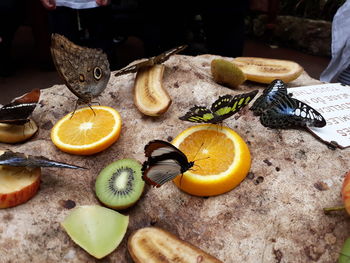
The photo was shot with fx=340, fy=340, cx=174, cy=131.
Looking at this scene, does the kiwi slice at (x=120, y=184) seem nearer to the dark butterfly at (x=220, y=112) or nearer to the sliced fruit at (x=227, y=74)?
the dark butterfly at (x=220, y=112)

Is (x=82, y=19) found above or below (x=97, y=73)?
below

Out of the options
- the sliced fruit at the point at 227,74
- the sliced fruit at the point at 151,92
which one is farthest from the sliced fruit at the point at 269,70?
the sliced fruit at the point at 151,92

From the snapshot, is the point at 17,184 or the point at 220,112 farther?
the point at 220,112

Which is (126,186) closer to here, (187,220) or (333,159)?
(187,220)

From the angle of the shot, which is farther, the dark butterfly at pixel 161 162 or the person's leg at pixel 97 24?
the person's leg at pixel 97 24

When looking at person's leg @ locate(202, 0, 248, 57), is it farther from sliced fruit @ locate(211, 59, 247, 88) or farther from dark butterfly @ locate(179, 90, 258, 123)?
dark butterfly @ locate(179, 90, 258, 123)

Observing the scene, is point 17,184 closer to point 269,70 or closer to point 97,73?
point 97,73

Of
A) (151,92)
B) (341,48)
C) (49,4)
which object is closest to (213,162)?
(151,92)

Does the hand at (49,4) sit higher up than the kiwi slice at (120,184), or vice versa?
the hand at (49,4)
